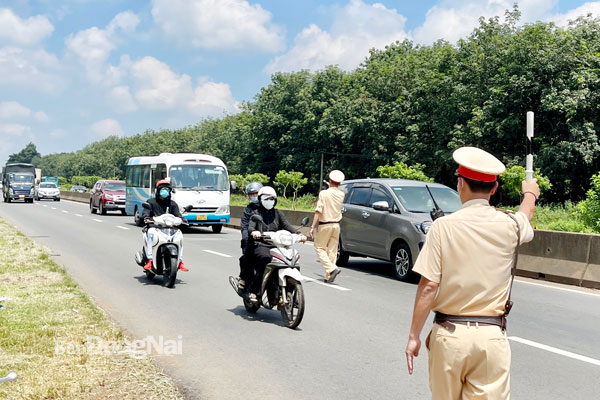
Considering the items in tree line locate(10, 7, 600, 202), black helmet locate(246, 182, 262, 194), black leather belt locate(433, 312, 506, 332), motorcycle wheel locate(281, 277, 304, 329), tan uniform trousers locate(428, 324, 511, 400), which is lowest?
motorcycle wheel locate(281, 277, 304, 329)

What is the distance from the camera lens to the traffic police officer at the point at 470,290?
115 inches

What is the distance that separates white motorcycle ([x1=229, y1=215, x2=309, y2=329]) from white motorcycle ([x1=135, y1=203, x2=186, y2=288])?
9.82 ft

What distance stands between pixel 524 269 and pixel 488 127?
28150 millimetres

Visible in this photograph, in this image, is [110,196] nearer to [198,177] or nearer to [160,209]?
[198,177]

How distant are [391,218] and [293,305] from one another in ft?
16.4

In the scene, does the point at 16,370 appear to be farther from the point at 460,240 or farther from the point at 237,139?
the point at 237,139

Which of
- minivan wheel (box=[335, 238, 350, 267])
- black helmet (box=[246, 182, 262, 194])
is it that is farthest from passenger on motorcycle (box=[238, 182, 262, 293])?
minivan wheel (box=[335, 238, 350, 267])

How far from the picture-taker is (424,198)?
40.8ft

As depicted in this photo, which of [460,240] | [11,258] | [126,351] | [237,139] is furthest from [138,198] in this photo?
[237,139]

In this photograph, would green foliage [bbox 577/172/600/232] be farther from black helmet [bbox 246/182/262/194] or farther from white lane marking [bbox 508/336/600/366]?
black helmet [bbox 246/182/262/194]

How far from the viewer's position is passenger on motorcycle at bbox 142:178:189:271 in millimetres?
10719

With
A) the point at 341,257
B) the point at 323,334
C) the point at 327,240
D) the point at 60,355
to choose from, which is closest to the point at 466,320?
the point at 60,355

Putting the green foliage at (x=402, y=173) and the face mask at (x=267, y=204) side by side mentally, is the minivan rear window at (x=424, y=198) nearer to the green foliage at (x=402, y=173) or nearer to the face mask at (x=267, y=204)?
the face mask at (x=267, y=204)

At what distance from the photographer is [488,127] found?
→ 39.5 metres
